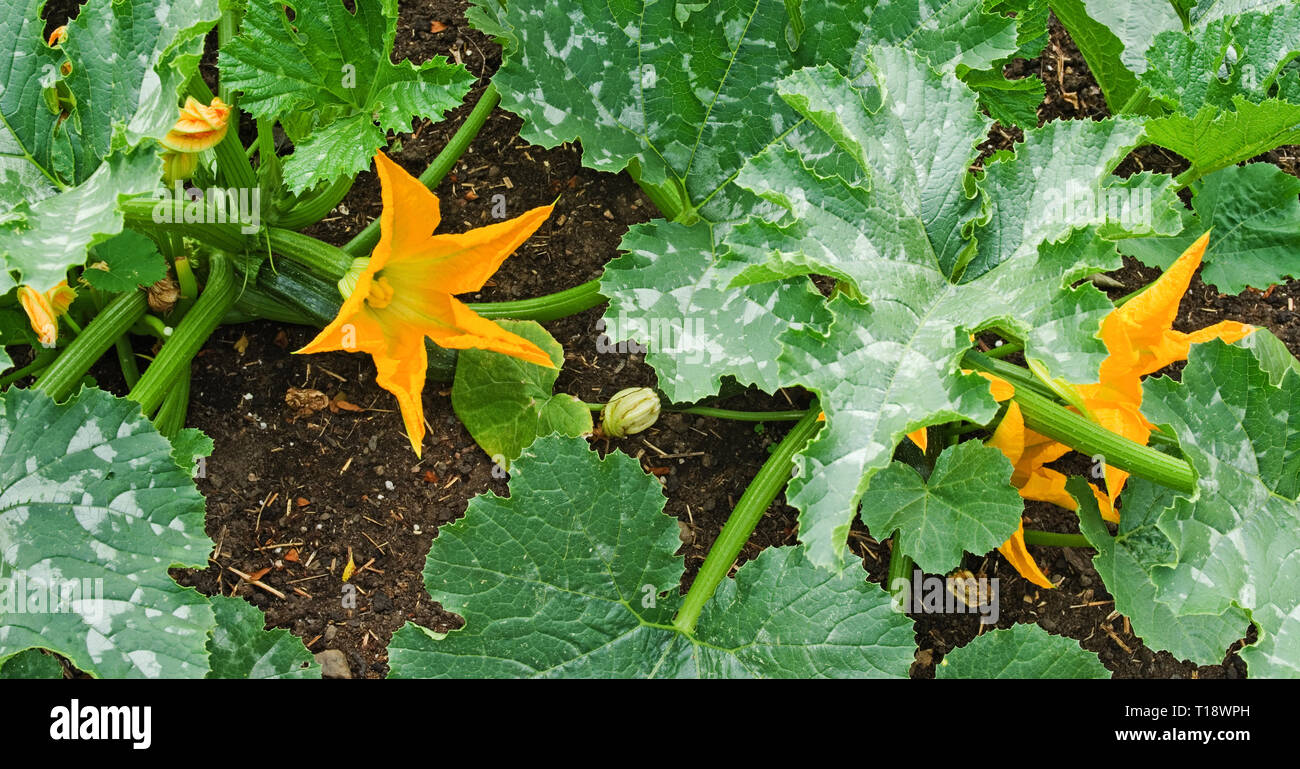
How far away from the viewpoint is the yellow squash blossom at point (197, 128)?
6.72 feet

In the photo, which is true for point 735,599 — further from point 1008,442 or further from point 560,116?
point 560,116

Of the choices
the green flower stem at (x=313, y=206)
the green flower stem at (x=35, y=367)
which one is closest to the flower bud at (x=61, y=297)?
the green flower stem at (x=35, y=367)

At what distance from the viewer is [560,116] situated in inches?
89.5

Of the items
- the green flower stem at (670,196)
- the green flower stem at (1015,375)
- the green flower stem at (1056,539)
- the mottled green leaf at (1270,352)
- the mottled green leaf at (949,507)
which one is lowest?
the green flower stem at (1056,539)

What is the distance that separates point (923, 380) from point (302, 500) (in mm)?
1476

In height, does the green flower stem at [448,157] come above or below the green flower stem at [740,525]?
above

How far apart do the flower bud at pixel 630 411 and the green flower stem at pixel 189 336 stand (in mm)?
858

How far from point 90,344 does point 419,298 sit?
2.30ft

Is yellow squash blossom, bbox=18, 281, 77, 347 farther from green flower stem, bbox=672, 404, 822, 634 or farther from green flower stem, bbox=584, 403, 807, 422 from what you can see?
green flower stem, bbox=672, 404, 822, 634

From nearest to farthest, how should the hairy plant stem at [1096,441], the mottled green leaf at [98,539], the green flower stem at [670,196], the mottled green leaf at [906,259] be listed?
the mottled green leaf at [906,259] < the mottled green leaf at [98,539] < the hairy plant stem at [1096,441] < the green flower stem at [670,196]

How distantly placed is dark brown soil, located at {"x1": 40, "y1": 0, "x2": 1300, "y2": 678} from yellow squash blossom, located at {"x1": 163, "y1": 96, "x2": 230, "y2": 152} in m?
0.61

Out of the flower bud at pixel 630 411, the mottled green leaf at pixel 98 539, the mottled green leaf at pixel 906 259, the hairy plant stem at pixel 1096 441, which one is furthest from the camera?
the flower bud at pixel 630 411

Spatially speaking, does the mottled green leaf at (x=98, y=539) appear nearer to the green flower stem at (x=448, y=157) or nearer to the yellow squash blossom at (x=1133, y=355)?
the green flower stem at (x=448, y=157)

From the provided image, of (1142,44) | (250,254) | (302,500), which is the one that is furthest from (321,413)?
(1142,44)
